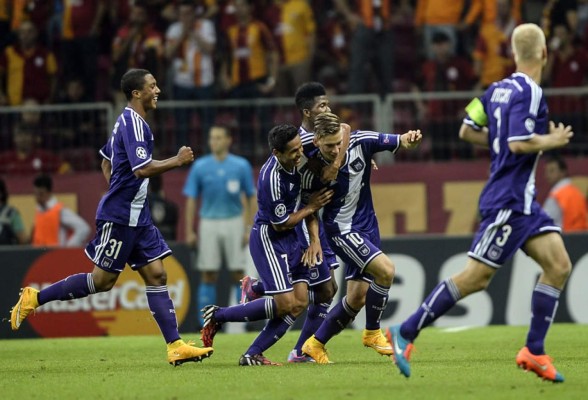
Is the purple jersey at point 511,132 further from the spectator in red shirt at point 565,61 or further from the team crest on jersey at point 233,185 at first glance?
the spectator in red shirt at point 565,61

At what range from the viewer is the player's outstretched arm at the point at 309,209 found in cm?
1015

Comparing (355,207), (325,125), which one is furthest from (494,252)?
(355,207)

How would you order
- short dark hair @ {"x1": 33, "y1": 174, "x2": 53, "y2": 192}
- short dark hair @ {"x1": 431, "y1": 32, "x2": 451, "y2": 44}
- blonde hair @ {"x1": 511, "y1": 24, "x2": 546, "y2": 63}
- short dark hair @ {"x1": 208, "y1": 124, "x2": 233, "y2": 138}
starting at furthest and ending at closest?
short dark hair @ {"x1": 431, "y1": 32, "x2": 451, "y2": 44} → short dark hair @ {"x1": 33, "y1": 174, "x2": 53, "y2": 192} → short dark hair @ {"x1": 208, "y1": 124, "x2": 233, "y2": 138} → blonde hair @ {"x1": 511, "y1": 24, "x2": 546, "y2": 63}

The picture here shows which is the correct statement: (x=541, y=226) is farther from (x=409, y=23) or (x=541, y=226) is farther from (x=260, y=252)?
(x=409, y=23)

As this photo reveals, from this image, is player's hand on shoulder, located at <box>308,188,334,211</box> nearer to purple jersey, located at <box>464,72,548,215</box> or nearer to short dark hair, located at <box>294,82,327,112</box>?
short dark hair, located at <box>294,82,327,112</box>

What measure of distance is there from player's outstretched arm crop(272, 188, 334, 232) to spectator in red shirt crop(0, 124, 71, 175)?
26.5 feet

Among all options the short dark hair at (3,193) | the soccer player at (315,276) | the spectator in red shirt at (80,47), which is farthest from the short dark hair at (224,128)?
the soccer player at (315,276)

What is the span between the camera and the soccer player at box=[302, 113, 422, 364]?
1047cm

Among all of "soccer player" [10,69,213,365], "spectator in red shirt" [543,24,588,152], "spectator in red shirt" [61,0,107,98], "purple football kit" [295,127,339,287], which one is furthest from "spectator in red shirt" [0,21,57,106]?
"purple football kit" [295,127,339,287]

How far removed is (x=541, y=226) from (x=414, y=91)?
9915mm

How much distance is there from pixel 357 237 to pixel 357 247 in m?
0.09

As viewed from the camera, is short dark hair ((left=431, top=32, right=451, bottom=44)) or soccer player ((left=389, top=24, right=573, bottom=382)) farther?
short dark hair ((left=431, top=32, right=451, bottom=44))

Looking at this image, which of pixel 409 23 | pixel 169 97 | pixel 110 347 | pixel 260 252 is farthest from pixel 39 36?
pixel 260 252

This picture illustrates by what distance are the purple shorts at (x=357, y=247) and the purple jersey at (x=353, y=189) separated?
0.06 meters
